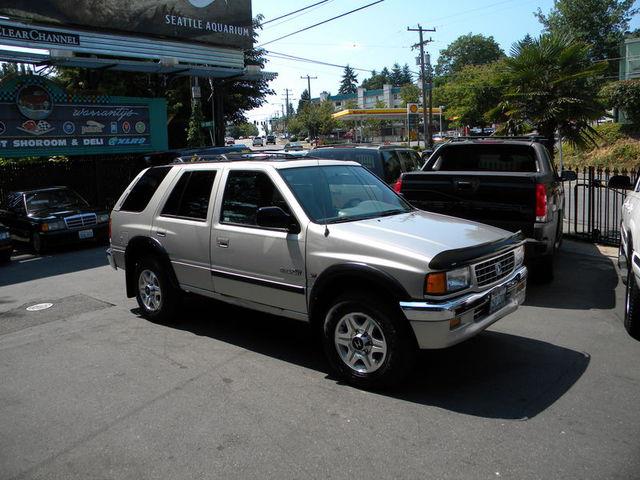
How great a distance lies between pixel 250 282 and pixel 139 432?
175 centimetres

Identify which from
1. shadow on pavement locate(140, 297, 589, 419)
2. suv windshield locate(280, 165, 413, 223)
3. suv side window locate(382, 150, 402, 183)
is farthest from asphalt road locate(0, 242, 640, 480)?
suv side window locate(382, 150, 402, 183)

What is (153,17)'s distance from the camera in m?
20.8

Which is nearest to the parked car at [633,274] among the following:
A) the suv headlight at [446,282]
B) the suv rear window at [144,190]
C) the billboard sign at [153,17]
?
the suv headlight at [446,282]

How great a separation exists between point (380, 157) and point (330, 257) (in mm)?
6228

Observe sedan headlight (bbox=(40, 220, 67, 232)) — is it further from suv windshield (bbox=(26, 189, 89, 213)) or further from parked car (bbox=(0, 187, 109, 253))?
suv windshield (bbox=(26, 189, 89, 213))

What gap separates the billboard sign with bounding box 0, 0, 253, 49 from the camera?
683 inches

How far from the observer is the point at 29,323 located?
23.3 ft

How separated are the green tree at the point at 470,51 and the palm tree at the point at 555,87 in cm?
11439

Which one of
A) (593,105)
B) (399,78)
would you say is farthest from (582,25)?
(399,78)

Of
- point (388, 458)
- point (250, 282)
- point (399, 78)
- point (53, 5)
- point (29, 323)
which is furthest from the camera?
point (399, 78)

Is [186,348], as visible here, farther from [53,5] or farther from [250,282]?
[53,5]

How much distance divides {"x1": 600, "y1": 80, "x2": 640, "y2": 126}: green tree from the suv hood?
32923mm

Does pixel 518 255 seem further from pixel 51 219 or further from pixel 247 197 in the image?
pixel 51 219

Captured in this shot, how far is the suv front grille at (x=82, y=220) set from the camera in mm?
12648
